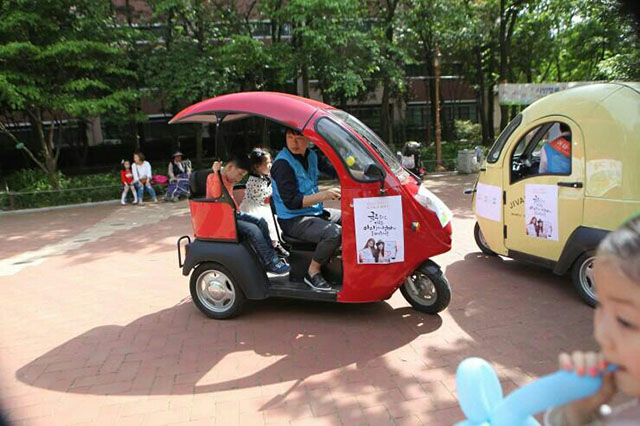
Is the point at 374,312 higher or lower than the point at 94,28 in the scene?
lower

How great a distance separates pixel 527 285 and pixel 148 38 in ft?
47.9

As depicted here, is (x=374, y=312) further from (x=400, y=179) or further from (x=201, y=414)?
(x=201, y=414)

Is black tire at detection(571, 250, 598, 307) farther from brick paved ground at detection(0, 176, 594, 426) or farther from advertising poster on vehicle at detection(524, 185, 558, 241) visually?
advertising poster on vehicle at detection(524, 185, 558, 241)

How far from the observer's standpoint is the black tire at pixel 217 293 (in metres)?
4.61

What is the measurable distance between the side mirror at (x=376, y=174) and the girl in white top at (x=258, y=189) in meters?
1.38

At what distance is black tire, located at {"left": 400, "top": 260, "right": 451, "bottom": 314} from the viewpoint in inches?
169

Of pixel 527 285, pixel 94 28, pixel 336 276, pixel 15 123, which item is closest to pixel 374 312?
pixel 336 276

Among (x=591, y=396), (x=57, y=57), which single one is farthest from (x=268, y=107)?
(x=57, y=57)

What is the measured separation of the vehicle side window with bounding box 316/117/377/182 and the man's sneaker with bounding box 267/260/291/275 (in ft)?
3.98

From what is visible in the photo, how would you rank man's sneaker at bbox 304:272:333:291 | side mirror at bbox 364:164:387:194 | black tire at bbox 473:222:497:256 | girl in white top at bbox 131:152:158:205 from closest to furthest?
side mirror at bbox 364:164:387:194
man's sneaker at bbox 304:272:333:291
black tire at bbox 473:222:497:256
girl in white top at bbox 131:152:158:205

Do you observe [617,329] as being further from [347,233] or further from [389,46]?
[389,46]

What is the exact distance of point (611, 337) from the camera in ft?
3.24

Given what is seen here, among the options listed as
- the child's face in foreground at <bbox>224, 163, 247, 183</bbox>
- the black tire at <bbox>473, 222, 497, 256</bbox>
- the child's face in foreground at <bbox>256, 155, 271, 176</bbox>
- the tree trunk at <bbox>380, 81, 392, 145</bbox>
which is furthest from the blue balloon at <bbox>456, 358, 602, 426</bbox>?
the tree trunk at <bbox>380, 81, 392, 145</bbox>

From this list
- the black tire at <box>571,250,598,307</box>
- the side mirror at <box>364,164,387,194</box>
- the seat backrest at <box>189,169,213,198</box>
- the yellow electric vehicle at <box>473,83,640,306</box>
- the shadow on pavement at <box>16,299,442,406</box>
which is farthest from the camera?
the seat backrest at <box>189,169,213,198</box>
